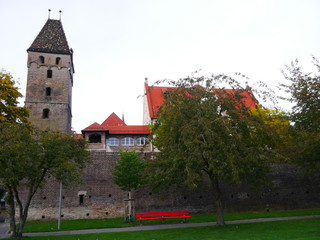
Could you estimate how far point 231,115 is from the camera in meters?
14.4

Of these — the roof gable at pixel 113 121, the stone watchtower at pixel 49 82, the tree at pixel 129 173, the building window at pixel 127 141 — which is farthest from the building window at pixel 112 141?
the tree at pixel 129 173

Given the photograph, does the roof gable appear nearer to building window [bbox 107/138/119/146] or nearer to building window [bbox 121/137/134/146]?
building window [bbox 107/138/119/146]

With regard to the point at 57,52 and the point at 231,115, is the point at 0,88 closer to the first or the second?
the point at 57,52

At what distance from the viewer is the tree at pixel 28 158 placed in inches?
478

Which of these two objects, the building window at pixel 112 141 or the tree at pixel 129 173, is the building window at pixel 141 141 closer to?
the building window at pixel 112 141

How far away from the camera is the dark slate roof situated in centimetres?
3475

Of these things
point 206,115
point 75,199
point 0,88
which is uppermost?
point 0,88

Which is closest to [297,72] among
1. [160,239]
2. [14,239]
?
[160,239]

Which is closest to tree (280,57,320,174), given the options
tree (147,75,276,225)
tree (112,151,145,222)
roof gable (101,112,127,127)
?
tree (147,75,276,225)

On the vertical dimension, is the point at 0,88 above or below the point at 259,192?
above

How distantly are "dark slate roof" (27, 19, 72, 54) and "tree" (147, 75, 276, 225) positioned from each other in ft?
79.9

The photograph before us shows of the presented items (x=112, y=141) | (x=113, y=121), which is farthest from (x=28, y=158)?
(x=113, y=121)

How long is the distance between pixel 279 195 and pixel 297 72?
9.47 meters

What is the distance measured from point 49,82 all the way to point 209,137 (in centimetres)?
2602
